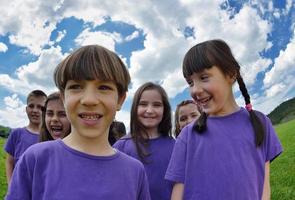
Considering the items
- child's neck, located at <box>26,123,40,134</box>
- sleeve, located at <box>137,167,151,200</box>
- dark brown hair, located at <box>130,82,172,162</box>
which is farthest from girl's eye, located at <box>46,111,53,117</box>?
sleeve, located at <box>137,167,151,200</box>

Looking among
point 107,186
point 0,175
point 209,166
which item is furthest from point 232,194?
point 0,175

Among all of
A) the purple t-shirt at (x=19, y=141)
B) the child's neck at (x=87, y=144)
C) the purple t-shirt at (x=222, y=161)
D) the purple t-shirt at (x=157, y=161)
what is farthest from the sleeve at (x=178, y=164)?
the purple t-shirt at (x=19, y=141)

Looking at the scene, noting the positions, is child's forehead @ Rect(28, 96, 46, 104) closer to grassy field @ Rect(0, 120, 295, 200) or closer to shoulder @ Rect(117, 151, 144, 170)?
shoulder @ Rect(117, 151, 144, 170)

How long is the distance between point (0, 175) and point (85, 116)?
13.0 metres

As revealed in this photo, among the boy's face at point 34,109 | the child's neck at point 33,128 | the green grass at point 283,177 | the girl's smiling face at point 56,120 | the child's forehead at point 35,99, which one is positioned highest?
the child's forehead at point 35,99

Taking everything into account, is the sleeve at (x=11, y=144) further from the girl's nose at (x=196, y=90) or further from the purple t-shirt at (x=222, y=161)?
the girl's nose at (x=196, y=90)

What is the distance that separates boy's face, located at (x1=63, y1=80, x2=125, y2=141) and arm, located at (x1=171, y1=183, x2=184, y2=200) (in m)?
0.91

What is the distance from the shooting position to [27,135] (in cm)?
599

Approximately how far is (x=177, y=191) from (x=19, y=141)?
3715mm

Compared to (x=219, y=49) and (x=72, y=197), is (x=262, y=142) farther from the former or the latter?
(x=72, y=197)

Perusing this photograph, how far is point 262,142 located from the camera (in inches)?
121

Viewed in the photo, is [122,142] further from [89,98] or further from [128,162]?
[89,98]

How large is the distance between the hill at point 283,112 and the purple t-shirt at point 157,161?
6002 cm

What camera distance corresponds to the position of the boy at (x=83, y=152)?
218cm
